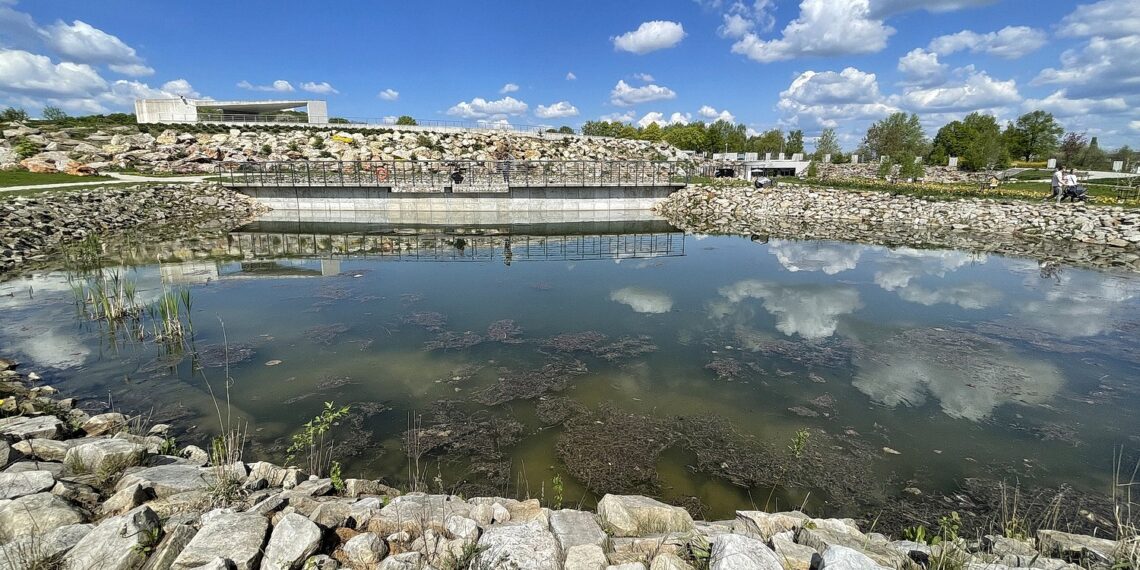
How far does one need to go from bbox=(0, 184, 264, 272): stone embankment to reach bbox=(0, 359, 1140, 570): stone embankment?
727 inches

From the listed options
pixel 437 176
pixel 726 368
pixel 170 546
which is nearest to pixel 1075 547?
pixel 726 368

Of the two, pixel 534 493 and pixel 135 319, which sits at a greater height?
pixel 135 319

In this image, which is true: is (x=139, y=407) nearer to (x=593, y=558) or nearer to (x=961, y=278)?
(x=593, y=558)

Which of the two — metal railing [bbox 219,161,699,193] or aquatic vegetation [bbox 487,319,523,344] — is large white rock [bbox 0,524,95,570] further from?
metal railing [bbox 219,161,699,193]

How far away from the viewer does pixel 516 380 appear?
9406 mm

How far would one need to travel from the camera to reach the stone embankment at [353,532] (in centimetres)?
383

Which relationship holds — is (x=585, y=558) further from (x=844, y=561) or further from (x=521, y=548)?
(x=844, y=561)

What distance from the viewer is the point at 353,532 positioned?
4.42 metres

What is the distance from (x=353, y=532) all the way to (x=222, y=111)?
78.2 m

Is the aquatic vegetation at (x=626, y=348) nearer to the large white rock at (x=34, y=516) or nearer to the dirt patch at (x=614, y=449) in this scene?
the dirt patch at (x=614, y=449)

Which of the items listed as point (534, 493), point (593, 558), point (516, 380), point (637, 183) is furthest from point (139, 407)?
point (637, 183)

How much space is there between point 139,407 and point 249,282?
939 cm

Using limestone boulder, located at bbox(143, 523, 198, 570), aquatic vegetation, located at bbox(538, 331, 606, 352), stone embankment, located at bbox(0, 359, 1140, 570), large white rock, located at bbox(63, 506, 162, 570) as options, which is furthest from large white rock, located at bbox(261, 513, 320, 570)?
aquatic vegetation, located at bbox(538, 331, 606, 352)

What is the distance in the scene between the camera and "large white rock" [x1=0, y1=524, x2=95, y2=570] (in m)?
3.60
